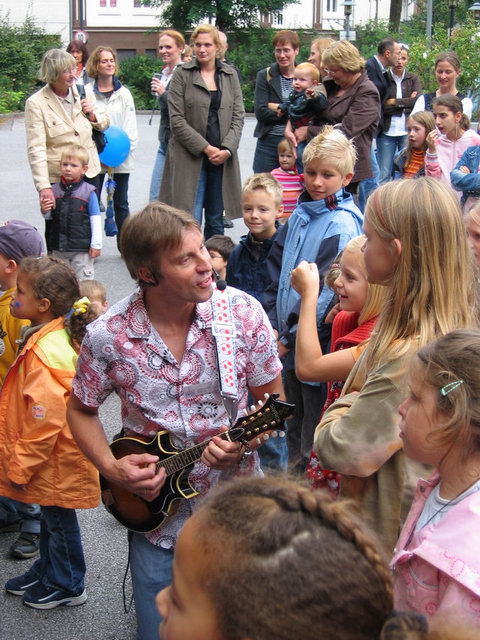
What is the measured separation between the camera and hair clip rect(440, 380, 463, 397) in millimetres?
2055

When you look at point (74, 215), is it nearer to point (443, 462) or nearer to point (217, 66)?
point (217, 66)

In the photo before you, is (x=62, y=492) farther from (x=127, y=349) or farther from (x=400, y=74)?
(x=400, y=74)

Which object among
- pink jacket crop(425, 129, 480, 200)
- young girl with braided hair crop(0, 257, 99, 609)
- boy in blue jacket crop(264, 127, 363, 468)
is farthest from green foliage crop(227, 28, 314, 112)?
young girl with braided hair crop(0, 257, 99, 609)

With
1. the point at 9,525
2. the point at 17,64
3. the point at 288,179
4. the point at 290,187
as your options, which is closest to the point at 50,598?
the point at 9,525

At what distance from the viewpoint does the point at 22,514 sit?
4582 mm

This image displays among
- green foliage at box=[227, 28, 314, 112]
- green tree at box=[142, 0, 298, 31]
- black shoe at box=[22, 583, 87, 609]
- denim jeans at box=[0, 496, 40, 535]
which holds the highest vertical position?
green tree at box=[142, 0, 298, 31]

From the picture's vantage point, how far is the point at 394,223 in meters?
2.54

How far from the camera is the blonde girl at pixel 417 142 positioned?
381 inches

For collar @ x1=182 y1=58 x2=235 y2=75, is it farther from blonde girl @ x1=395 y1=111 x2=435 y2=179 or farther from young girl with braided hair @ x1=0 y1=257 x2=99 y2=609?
young girl with braided hair @ x1=0 y1=257 x2=99 y2=609

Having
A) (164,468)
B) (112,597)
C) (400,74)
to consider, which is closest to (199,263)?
(164,468)

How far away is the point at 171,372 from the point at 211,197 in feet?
20.1

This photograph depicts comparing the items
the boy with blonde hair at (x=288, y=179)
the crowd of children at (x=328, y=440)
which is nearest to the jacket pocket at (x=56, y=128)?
the boy with blonde hair at (x=288, y=179)

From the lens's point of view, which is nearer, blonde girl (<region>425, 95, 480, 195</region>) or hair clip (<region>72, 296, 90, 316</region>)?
hair clip (<region>72, 296, 90, 316</region>)

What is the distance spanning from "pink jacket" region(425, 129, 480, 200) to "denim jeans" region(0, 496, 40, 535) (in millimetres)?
5856
